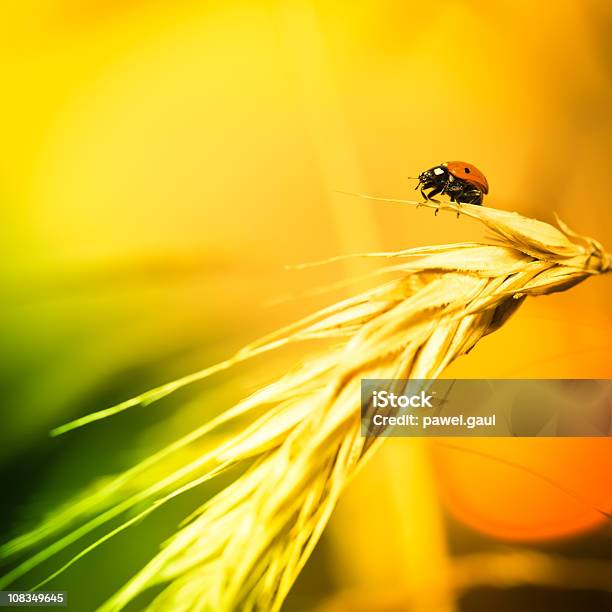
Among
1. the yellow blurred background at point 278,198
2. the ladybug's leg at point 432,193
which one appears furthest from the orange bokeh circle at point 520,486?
the ladybug's leg at point 432,193

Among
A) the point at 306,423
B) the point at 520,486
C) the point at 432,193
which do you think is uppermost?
the point at 432,193

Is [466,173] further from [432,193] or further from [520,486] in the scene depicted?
[520,486]

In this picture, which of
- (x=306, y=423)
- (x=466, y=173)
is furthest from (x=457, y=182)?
(x=306, y=423)

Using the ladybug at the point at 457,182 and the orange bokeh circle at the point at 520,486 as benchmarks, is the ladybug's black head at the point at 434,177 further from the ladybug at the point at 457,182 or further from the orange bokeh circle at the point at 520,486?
the orange bokeh circle at the point at 520,486

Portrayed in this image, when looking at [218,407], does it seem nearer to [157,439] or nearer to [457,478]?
[157,439]

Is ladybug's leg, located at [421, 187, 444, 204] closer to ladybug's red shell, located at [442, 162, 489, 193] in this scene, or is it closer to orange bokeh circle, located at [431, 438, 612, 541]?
ladybug's red shell, located at [442, 162, 489, 193]

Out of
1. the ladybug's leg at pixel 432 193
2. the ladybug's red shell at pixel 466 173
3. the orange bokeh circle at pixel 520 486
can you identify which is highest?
the ladybug's red shell at pixel 466 173
